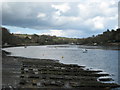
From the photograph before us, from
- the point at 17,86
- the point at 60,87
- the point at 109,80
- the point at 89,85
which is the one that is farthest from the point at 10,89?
the point at 109,80

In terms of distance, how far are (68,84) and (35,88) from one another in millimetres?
4526

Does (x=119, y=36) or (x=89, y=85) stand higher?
(x=119, y=36)

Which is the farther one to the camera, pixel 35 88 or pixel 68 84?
pixel 68 84

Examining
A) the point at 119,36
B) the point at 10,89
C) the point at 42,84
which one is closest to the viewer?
the point at 10,89

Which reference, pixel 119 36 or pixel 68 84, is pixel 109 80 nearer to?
pixel 68 84

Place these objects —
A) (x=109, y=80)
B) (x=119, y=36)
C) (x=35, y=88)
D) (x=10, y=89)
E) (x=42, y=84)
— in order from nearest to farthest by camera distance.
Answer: (x=10, y=89) → (x=35, y=88) → (x=42, y=84) → (x=109, y=80) → (x=119, y=36)

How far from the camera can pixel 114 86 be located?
73.6ft

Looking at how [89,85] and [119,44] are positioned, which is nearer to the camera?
[89,85]

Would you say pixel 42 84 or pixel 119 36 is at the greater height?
pixel 119 36

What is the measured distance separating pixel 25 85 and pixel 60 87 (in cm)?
371

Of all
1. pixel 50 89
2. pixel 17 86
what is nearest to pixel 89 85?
pixel 50 89

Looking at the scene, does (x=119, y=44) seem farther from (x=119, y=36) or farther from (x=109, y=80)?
(x=109, y=80)

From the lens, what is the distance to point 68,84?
22.3 metres

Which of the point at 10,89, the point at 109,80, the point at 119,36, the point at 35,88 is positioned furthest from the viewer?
the point at 119,36
